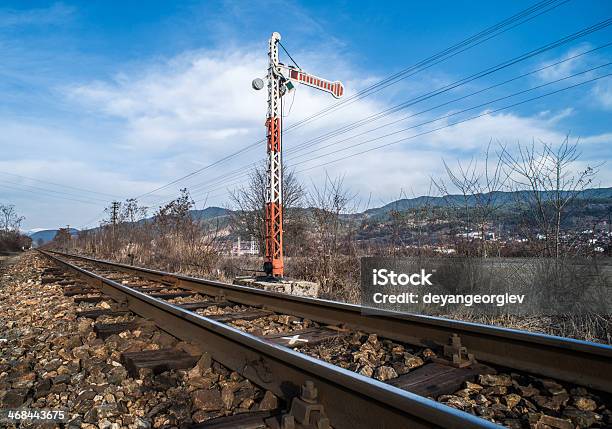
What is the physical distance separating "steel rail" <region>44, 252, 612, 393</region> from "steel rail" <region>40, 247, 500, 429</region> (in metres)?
1.70

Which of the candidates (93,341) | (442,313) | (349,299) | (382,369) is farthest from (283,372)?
(349,299)

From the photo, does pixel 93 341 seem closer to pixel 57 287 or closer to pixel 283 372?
pixel 283 372

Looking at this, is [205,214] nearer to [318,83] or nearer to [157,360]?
[318,83]

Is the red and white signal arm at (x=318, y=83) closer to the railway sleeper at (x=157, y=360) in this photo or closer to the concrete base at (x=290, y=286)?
the concrete base at (x=290, y=286)

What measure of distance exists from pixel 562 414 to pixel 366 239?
7.69m

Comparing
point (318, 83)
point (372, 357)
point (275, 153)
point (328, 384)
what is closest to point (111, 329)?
point (372, 357)

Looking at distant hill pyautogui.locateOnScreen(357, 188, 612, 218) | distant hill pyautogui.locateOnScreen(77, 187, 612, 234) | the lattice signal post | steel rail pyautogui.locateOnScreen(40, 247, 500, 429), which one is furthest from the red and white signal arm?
steel rail pyautogui.locateOnScreen(40, 247, 500, 429)

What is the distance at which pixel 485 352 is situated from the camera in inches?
143

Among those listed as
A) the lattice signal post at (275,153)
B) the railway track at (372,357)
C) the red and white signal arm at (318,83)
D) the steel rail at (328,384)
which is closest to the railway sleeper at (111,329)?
the railway track at (372,357)

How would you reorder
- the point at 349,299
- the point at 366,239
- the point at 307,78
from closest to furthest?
1. the point at 349,299
2. the point at 366,239
3. the point at 307,78

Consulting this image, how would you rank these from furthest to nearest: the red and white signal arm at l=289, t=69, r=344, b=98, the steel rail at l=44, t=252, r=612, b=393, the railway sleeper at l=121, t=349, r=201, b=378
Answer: the red and white signal arm at l=289, t=69, r=344, b=98 < the railway sleeper at l=121, t=349, r=201, b=378 < the steel rail at l=44, t=252, r=612, b=393

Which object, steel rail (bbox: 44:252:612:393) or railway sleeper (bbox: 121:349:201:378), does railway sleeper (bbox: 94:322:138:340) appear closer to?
railway sleeper (bbox: 121:349:201:378)

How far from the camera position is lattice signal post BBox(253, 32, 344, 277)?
36.2ft

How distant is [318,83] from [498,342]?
10.8 metres
